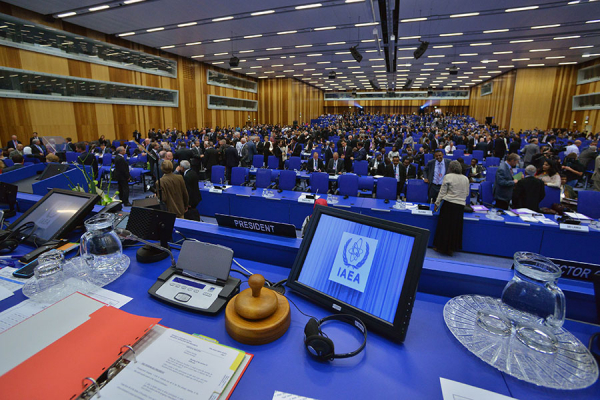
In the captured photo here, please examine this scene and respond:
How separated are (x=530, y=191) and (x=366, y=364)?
549cm

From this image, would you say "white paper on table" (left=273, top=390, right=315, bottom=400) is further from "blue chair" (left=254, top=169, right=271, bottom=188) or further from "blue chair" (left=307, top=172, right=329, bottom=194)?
"blue chair" (left=254, top=169, right=271, bottom=188)

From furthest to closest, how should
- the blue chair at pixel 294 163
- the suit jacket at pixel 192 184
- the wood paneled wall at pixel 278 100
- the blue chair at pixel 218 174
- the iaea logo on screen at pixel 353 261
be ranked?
the wood paneled wall at pixel 278 100, the blue chair at pixel 294 163, the blue chair at pixel 218 174, the suit jacket at pixel 192 184, the iaea logo on screen at pixel 353 261

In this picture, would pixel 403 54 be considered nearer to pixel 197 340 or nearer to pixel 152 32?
pixel 152 32

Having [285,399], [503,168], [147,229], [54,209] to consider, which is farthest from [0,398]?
[503,168]

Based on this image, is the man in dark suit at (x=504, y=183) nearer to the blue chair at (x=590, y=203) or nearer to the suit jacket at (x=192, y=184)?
the blue chair at (x=590, y=203)

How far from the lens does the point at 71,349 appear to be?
942 millimetres

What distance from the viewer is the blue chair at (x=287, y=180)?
684 cm

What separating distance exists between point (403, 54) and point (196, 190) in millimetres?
15746

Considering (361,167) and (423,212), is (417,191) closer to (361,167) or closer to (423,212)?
(423,212)

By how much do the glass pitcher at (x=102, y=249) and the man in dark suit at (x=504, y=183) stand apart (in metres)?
5.79

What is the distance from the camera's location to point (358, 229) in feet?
3.97

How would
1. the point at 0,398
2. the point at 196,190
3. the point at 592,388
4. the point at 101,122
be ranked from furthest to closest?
the point at 101,122
the point at 196,190
the point at 592,388
the point at 0,398

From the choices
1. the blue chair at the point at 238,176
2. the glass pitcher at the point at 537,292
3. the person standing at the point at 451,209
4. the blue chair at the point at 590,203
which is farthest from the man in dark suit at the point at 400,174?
the glass pitcher at the point at 537,292

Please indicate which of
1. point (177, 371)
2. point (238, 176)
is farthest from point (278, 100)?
point (177, 371)
